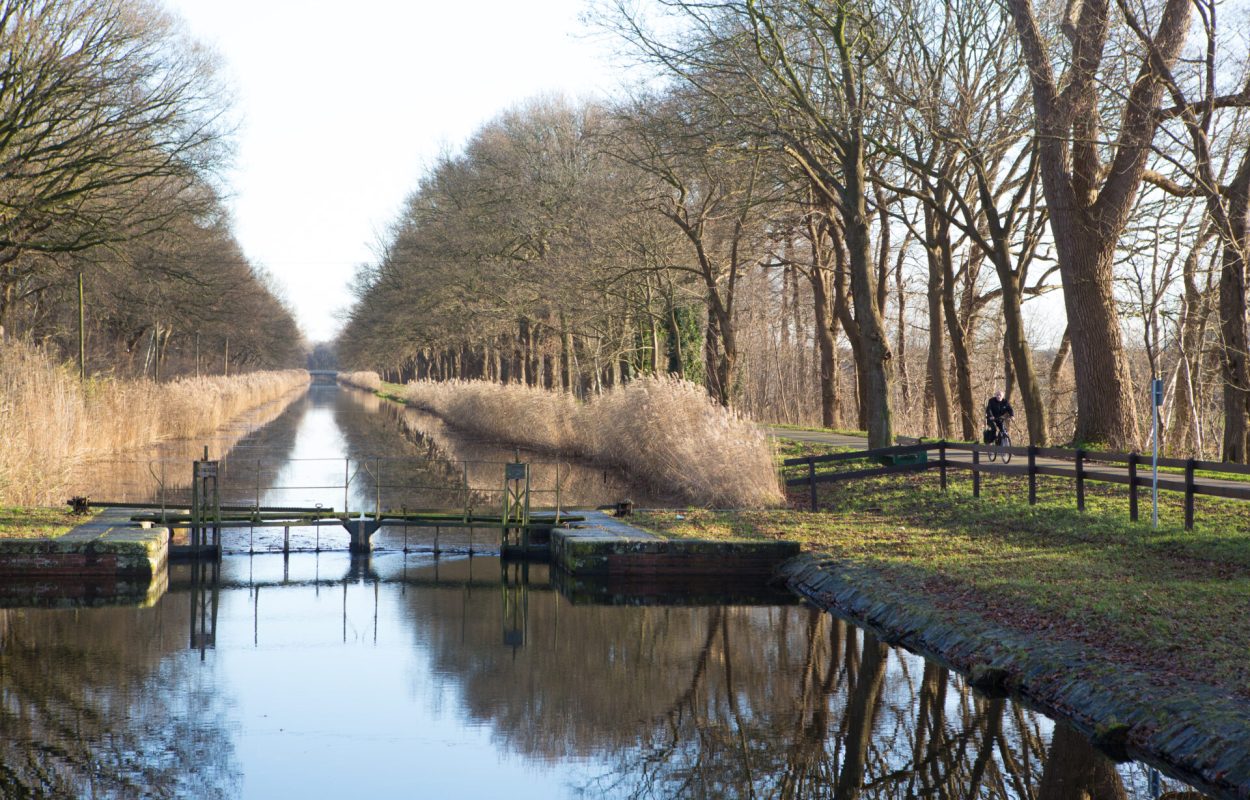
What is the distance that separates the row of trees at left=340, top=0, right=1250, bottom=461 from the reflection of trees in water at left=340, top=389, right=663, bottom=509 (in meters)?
3.73

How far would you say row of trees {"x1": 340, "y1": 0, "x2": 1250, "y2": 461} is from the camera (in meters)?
21.9

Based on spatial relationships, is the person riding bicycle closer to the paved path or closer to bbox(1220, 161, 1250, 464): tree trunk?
the paved path

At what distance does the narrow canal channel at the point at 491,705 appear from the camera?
8.44 meters

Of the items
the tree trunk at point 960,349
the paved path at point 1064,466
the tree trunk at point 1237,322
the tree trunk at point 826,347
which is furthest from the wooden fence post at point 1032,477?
the tree trunk at point 826,347

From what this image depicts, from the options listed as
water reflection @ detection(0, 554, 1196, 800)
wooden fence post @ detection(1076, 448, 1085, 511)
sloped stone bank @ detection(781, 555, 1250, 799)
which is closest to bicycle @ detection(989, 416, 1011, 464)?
wooden fence post @ detection(1076, 448, 1085, 511)

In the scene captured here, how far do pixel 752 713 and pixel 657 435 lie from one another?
15953 millimetres

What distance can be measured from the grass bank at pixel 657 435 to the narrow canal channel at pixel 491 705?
5.76 m

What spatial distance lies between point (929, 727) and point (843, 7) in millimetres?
15073

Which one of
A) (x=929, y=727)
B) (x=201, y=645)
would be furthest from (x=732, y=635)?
(x=201, y=645)

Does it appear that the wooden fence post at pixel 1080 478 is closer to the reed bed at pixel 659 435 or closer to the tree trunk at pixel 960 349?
the reed bed at pixel 659 435

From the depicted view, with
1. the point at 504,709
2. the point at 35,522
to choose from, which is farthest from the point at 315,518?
the point at 504,709

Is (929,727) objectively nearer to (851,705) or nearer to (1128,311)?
(851,705)

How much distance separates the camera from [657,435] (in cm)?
2609

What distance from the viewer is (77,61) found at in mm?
24672
